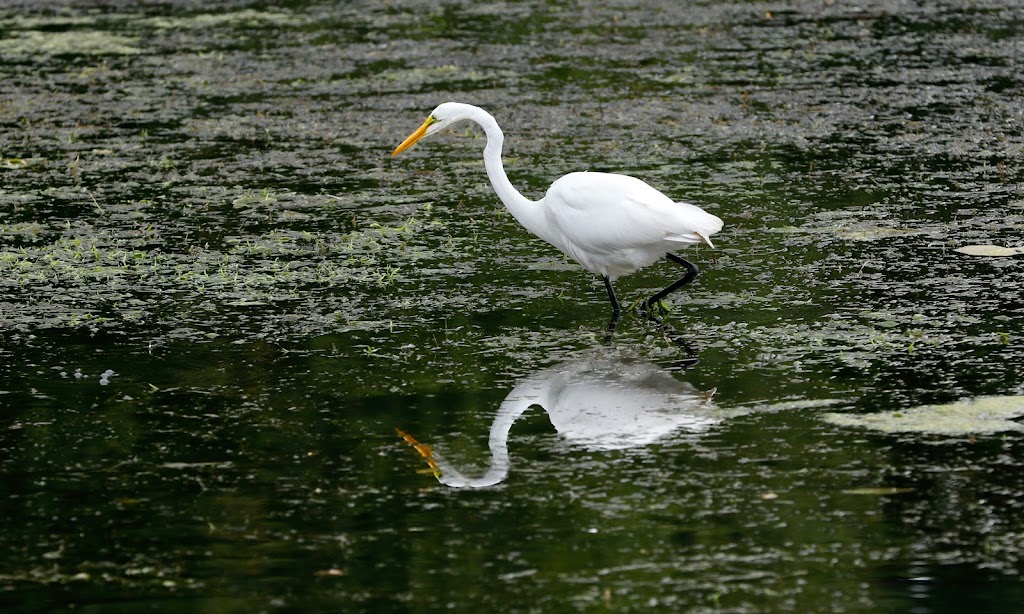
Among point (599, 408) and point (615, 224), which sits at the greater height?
point (615, 224)

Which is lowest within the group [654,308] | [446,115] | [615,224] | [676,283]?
[654,308]

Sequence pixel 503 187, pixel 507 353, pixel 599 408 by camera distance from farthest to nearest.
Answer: pixel 503 187
pixel 507 353
pixel 599 408

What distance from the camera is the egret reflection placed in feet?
20.4

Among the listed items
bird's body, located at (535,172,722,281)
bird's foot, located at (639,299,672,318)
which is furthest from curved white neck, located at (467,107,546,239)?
bird's foot, located at (639,299,672,318)

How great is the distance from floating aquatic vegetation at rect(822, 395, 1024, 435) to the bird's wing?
5.29 feet

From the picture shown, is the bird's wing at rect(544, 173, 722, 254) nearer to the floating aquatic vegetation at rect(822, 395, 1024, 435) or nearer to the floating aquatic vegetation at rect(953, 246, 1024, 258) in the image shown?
the floating aquatic vegetation at rect(822, 395, 1024, 435)

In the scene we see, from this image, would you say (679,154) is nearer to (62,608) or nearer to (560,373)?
(560,373)

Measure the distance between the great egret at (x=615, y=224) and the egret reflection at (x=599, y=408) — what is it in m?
0.77

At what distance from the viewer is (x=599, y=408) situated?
21.7 ft

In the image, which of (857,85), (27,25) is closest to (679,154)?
(857,85)

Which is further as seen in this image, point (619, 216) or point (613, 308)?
point (613, 308)

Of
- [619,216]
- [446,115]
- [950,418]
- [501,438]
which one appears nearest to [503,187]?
[446,115]

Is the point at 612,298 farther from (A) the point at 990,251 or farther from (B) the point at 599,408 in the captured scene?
(A) the point at 990,251

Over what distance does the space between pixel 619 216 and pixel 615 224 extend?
0.05 meters
